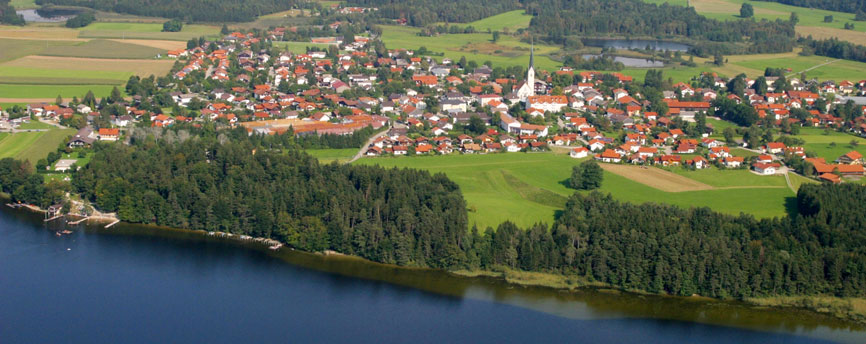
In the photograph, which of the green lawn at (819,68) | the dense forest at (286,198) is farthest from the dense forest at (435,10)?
the dense forest at (286,198)

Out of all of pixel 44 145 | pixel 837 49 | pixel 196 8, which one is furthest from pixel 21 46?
pixel 837 49

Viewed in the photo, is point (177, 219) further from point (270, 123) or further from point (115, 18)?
point (115, 18)

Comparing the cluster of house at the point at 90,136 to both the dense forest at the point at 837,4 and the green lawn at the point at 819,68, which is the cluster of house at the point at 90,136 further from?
the dense forest at the point at 837,4

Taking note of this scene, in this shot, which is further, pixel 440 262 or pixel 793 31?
pixel 793 31

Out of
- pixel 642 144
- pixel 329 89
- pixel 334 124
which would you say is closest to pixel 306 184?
pixel 334 124

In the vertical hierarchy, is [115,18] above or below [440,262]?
above
